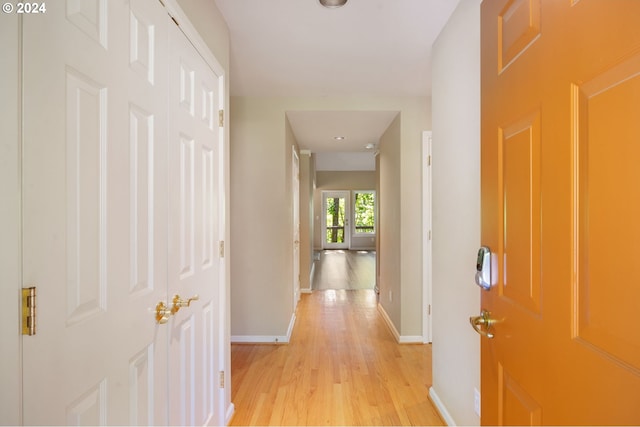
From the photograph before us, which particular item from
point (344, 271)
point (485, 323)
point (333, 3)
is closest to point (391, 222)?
point (333, 3)

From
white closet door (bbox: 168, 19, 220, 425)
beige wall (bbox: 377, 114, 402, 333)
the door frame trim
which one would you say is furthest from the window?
white closet door (bbox: 168, 19, 220, 425)

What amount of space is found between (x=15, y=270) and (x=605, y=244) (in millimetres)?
1075

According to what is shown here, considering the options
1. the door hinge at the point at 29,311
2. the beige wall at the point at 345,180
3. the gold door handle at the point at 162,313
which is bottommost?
the gold door handle at the point at 162,313

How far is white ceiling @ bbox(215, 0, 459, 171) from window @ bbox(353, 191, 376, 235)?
811cm

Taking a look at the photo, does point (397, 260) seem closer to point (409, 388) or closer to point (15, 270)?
point (409, 388)

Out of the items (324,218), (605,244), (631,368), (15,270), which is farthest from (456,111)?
(324,218)

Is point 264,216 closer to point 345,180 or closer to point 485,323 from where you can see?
point 485,323

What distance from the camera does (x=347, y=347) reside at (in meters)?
3.21

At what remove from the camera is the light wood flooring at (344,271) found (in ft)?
20.3

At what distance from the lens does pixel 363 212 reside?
1187cm

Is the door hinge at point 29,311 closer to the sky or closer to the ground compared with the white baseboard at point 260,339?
closer to the sky

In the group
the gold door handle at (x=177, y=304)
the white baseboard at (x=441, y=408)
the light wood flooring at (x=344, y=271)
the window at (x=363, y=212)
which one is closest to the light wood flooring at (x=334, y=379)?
the white baseboard at (x=441, y=408)

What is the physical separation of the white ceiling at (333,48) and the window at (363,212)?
26.6ft

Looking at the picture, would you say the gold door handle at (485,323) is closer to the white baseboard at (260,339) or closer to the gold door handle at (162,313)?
the gold door handle at (162,313)
